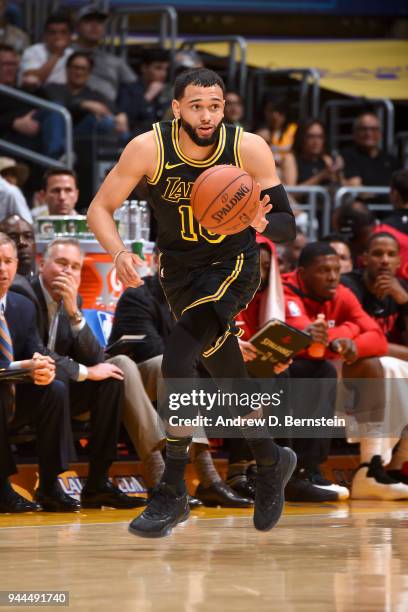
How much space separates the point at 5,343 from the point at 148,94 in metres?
6.27

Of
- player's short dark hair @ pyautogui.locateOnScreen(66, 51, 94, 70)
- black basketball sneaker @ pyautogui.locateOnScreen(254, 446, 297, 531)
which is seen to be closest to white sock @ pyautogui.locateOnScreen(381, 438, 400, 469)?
black basketball sneaker @ pyautogui.locateOnScreen(254, 446, 297, 531)

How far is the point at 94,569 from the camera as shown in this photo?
4.60 m

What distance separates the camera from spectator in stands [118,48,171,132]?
1223cm

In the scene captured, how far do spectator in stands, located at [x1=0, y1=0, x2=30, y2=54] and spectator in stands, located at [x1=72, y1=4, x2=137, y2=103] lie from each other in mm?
574

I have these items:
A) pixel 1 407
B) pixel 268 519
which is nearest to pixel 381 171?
pixel 1 407

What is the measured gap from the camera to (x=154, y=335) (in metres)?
7.64

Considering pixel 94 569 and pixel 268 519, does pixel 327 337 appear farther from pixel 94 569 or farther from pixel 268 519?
pixel 94 569

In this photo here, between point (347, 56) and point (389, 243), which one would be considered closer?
point (389, 243)

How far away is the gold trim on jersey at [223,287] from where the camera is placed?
524 cm

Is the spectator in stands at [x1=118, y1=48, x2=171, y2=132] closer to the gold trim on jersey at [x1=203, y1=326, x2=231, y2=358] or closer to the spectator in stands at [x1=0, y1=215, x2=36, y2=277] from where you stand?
the spectator in stands at [x1=0, y1=215, x2=36, y2=277]

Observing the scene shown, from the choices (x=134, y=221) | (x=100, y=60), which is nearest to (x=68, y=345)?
(x=134, y=221)

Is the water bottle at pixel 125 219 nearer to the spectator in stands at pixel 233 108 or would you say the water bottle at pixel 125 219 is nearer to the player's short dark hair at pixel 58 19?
the spectator in stands at pixel 233 108

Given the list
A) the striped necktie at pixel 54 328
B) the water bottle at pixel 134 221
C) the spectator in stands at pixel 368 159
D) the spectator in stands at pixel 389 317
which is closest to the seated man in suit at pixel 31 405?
the striped necktie at pixel 54 328

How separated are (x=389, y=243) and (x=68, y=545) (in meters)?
3.96
